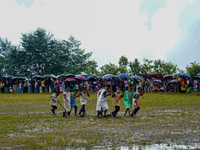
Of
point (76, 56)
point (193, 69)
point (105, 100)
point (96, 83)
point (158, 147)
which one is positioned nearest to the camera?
point (158, 147)

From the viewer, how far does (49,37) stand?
208 ft

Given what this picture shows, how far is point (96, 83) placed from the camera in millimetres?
41344

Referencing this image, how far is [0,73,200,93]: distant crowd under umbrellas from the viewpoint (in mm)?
34562

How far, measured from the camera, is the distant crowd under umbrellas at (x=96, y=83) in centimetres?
3456

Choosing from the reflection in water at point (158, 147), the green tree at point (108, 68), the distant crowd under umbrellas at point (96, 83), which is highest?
the green tree at point (108, 68)

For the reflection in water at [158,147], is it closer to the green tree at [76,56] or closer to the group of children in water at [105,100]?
the group of children in water at [105,100]

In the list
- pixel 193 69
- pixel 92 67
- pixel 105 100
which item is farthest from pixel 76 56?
pixel 105 100

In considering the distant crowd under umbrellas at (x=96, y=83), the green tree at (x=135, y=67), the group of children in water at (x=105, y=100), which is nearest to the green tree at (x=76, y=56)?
the green tree at (x=135, y=67)

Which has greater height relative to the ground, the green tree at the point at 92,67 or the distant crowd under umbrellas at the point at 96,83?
the green tree at the point at 92,67

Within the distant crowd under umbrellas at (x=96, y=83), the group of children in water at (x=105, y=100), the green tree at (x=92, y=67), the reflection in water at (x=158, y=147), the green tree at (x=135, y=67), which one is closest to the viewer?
the reflection in water at (x=158, y=147)

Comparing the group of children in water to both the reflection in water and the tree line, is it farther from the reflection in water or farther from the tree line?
the tree line

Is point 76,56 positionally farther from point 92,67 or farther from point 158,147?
point 158,147

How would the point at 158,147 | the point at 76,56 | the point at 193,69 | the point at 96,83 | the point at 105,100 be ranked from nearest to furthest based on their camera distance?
the point at 158,147 < the point at 105,100 < the point at 96,83 < the point at 193,69 < the point at 76,56

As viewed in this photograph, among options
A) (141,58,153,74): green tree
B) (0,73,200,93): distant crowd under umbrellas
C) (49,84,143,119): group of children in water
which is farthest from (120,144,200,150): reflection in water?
(141,58,153,74): green tree
